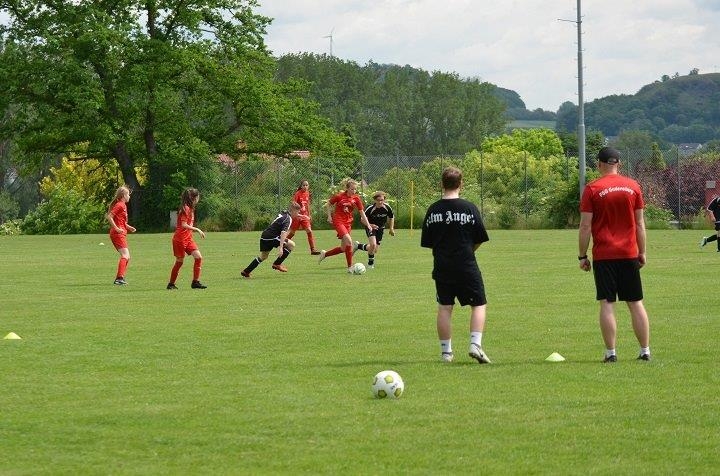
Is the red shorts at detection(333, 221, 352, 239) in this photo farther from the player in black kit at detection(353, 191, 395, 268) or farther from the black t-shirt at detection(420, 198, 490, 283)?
the black t-shirt at detection(420, 198, 490, 283)

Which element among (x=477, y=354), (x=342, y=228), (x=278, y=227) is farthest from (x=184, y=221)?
(x=477, y=354)

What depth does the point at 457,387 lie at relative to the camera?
34.0 ft

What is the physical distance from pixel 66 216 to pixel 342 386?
4776cm

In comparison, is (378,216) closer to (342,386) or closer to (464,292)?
(464,292)

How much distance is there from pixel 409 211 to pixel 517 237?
1060 centimetres

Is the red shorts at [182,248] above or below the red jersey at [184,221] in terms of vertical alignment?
below

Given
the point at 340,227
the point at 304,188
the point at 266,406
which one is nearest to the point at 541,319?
the point at 266,406

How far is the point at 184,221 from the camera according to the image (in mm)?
21703

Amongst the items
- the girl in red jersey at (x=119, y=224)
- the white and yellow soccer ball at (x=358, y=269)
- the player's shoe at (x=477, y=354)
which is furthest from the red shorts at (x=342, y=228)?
the player's shoe at (x=477, y=354)

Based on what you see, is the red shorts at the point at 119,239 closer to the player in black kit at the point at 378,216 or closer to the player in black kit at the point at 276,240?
the player in black kit at the point at 276,240

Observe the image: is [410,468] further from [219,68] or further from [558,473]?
[219,68]

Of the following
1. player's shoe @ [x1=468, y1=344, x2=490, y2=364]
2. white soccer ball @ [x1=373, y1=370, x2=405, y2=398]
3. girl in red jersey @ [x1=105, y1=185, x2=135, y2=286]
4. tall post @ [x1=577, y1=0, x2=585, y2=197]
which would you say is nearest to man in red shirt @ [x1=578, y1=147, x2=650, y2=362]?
player's shoe @ [x1=468, y1=344, x2=490, y2=364]

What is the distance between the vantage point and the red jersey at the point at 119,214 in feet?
77.3

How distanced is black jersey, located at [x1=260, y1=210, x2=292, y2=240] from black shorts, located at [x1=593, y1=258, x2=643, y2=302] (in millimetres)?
14002
